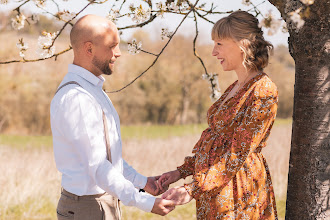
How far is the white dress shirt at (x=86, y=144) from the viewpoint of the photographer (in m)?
2.54

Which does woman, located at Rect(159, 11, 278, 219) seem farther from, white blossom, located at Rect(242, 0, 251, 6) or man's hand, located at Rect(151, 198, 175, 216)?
white blossom, located at Rect(242, 0, 251, 6)

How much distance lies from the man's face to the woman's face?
2.23 feet

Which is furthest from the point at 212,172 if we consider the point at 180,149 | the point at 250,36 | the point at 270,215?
→ the point at 180,149

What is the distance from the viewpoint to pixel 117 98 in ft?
79.2

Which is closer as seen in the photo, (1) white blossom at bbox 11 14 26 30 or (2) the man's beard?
(2) the man's beard

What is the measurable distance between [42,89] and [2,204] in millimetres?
16438

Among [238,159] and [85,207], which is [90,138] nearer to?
[85,207]

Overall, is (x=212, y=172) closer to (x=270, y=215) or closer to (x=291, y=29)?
(x=270, y=215)

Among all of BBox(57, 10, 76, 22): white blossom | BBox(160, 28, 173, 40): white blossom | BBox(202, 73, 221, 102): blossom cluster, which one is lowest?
BBox(202, 73, 221, 102): blossom cluster

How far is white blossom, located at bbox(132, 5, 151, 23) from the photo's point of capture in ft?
11.7

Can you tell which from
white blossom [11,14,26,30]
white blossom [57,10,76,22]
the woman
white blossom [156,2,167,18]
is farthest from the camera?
white blossom [57,10,76,22]

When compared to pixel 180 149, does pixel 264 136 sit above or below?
above

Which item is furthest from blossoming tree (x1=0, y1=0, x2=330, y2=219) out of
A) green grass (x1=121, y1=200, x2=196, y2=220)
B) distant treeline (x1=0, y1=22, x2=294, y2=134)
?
distant treeline (x1=0, y1=22, x2=294, y2=134)

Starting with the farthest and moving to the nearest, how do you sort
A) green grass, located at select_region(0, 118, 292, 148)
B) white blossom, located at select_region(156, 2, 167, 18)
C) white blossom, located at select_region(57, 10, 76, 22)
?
green grass, located at select_region(0, 118, 292, 148), white blossom, located at select_region(57, 10, 76, 22), white blossom, located at select_region(156, 2, 167, 18)
